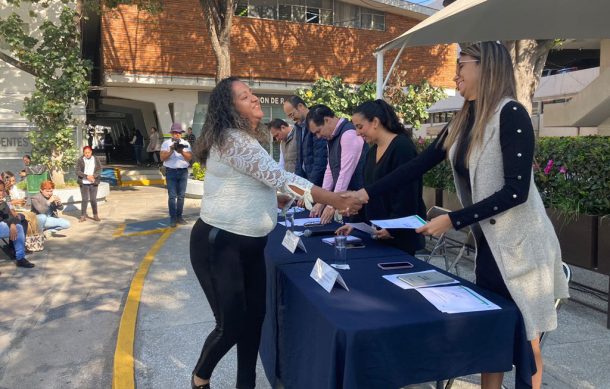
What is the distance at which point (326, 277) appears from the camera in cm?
241

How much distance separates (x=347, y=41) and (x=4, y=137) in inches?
497

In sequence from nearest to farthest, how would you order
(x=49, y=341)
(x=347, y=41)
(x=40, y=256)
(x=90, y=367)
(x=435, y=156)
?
1. (x=435, y=156)
2. (x=90, y=367)
3. (x=49, y=341)
4. (x=40, y=256)
5. (x=347, y=41)

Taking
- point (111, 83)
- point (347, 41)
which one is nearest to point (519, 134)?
point (111, 83)

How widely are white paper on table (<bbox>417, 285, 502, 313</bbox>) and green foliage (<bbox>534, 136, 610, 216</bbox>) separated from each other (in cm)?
301

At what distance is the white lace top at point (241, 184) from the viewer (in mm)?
2645

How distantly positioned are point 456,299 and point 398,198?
4.41 feet

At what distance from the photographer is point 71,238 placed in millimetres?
8703

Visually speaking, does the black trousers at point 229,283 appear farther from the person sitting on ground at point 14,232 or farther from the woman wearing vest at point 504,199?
the person sitting on ground at point 14,232

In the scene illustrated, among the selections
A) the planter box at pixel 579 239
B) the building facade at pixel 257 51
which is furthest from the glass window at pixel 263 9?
the planter box at pixel 579 239

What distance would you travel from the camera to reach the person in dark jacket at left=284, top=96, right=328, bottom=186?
17.8 ft

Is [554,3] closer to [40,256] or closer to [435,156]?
[435,156]

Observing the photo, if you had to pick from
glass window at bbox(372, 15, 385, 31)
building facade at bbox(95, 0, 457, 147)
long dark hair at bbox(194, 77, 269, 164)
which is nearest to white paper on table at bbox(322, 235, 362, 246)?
long dark hair at bbox(194, 77, 269, 164)

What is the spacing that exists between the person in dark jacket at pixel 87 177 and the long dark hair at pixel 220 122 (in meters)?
8.16

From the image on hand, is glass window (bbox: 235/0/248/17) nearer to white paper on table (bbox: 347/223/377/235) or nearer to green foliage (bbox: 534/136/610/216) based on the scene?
green foliage (bbox: 534/136/610/216)
